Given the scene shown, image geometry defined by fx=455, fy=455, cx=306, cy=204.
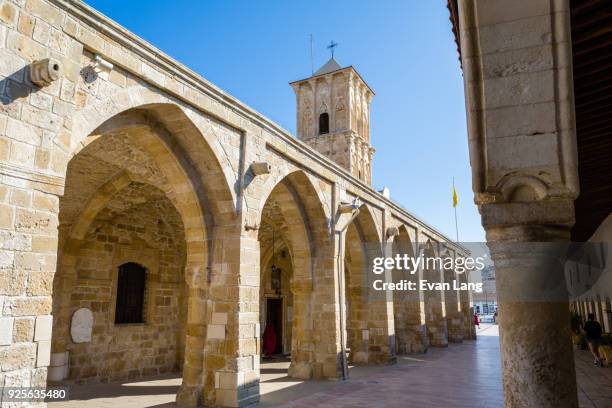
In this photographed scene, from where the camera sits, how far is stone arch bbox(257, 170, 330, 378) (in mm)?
9992

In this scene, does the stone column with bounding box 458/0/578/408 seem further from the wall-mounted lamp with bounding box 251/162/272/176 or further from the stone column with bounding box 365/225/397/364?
the stone column with bounding box 365/225/397/364

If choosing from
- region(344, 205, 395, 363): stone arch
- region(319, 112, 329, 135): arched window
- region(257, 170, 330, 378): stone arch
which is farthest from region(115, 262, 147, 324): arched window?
region(319, 112, 329, 135): arched window

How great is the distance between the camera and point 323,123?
85.4ft

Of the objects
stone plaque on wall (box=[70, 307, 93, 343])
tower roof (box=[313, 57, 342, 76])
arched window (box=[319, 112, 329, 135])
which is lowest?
stone plaque on wall (box=[70, 307, 93, 343])

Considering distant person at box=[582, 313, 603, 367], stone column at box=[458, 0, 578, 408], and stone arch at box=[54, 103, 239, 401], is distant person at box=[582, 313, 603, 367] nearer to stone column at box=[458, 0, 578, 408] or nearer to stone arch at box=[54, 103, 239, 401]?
stone arch at box=[54, 103, 239, 401]

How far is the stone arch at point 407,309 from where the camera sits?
1566 cm

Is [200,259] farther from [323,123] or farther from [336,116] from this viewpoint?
[323,123]

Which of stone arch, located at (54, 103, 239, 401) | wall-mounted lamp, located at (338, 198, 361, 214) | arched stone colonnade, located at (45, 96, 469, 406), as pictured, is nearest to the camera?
stone arch, located at (54, 103, 239, 401)

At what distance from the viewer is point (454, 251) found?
76.5 feet

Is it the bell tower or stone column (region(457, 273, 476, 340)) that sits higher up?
the bell tower

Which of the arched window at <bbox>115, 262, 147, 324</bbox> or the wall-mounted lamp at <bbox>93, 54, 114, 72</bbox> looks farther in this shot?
the arched window at <bbox>115, 262, 147, 324</bbox>

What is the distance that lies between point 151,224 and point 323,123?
54.1 ft

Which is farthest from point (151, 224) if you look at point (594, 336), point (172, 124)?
point (594, 336)

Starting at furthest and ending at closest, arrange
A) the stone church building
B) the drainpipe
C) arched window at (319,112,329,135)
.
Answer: arched window at (319,112,329,135), the drainpipe, the stone church building
